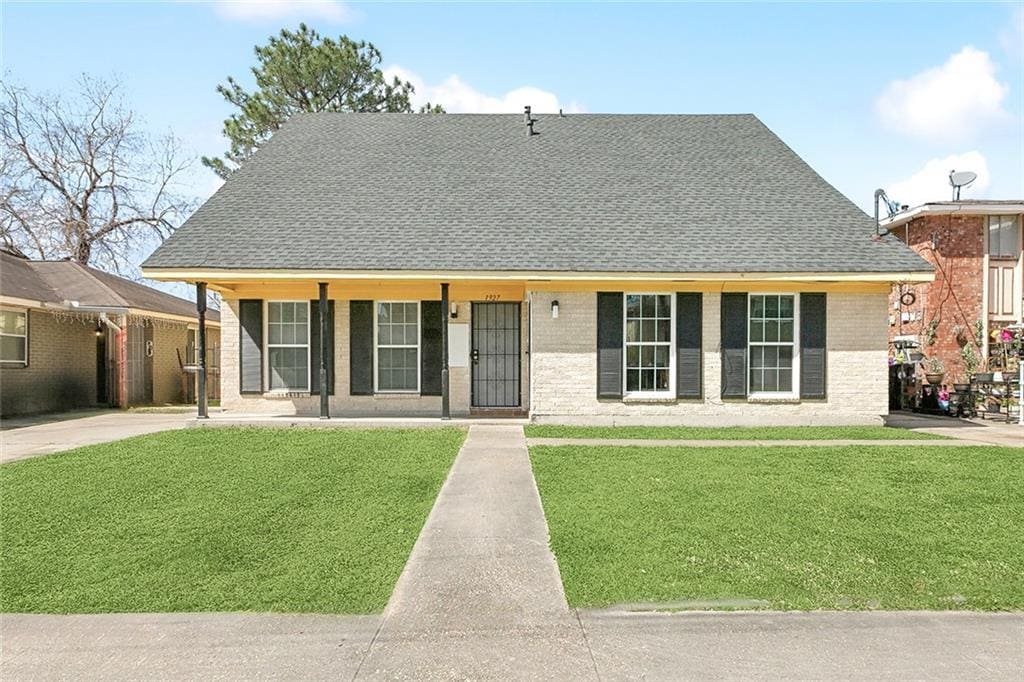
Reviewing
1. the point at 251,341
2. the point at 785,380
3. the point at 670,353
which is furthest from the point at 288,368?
the point at 785,380

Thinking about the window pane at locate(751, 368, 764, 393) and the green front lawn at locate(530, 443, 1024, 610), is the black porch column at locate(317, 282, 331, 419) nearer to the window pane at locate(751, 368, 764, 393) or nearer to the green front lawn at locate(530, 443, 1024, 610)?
the green front lawn at locate(530, 443, 1024, 610)

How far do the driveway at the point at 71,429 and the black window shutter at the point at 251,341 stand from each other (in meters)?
1.55

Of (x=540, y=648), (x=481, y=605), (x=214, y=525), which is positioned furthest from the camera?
(x=214, y=525)

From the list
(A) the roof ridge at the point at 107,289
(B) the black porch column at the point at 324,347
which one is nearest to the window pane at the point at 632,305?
(B) the black porch column at the point at 324,347

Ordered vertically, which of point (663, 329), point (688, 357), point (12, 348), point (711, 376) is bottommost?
point (711, 376)

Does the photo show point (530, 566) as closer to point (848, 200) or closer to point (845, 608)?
point (845, 608)

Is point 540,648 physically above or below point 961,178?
below

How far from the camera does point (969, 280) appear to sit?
1694 cm

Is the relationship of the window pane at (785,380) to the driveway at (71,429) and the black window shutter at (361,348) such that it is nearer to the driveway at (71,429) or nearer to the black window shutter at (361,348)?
the black window shutter at (361,348)

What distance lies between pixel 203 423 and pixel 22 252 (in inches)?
890

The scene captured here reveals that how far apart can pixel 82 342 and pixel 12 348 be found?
7.56ft

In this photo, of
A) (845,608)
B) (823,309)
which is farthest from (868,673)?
(823,309)

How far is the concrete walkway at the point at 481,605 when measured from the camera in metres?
3.50

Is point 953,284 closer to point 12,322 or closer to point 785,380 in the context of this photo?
point 785,380
